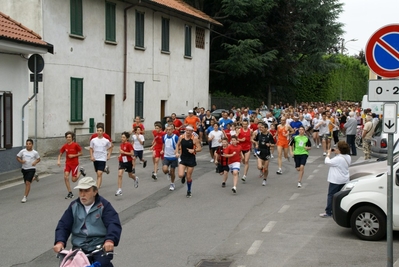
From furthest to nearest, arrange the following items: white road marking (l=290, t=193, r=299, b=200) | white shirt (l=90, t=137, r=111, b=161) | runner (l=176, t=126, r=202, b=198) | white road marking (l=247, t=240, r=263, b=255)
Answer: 1. white shirt (l=90, t=137, r=111, b=161)
2. runner (l=176, t=126, r=202, b=198)
3. white road marking (l=290, t=193, r=299, b=200)
4. white road marking (l=247, t=240, r=263, b=255)

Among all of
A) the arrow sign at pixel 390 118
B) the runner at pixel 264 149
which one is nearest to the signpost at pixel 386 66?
the arrow sign at pixel 390 118

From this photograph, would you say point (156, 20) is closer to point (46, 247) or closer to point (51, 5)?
point (51, 5)

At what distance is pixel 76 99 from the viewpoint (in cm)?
2644

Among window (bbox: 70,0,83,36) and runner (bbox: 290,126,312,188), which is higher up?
window (bbox: 70,0,83,36)

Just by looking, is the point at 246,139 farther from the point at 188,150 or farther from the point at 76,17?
the point at 76,17

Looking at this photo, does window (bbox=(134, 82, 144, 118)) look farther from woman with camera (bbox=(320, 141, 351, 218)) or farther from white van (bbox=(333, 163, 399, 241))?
white van (bbox=(333, 163, 399, 241))

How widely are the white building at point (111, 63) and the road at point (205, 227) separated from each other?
796cm

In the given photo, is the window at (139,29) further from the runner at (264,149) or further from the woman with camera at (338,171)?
the woman with camera at (338,171)

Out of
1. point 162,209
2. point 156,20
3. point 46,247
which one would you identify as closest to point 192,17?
point 156,20

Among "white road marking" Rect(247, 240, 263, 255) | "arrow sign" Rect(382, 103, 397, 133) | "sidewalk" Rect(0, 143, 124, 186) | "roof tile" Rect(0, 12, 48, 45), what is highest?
"roof tile" Rect(0, 12, 48, 45)

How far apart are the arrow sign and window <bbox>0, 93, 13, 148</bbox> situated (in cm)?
1342

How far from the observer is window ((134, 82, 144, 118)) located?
3128cm

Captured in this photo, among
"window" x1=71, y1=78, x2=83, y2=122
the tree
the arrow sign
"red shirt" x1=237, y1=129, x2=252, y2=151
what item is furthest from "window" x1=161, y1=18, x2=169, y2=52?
the arrow sign

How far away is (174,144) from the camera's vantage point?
16.5m
